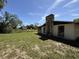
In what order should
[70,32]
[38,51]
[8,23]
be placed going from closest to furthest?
[38,51] → [70,32] → [8,23]

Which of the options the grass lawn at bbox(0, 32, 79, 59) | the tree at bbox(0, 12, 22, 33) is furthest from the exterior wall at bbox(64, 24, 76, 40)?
the tree at bbox(0, 12, 22, 33)

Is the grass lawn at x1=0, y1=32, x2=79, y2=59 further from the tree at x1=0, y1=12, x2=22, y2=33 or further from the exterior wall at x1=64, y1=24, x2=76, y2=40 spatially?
the tree at x1=0, y1=12, x2=22, y2=33

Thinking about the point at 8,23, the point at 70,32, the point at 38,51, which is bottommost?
the point at 38,51

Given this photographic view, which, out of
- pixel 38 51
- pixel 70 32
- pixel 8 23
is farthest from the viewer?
pixel 8 23

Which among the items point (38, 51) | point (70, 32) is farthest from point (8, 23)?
point (38, 51)

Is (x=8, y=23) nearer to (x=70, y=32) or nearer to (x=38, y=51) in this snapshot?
(x=70, y=32)

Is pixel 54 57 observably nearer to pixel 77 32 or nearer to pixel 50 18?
pixel 77 32

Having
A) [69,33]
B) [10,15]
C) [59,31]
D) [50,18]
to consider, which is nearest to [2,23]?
[10,15]

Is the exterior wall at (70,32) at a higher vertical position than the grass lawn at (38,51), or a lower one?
higher

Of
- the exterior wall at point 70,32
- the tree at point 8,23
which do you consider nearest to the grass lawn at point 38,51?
the exterior wall at point 70,32

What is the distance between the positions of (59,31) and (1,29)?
98.4 ft

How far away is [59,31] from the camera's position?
1919 centimetres

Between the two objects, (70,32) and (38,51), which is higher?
(70,32)

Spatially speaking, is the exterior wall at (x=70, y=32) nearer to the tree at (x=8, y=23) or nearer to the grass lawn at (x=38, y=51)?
the grass lawn at (x=38, y=51)
